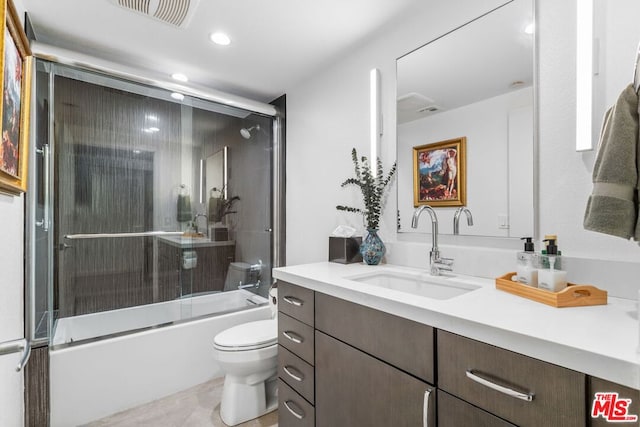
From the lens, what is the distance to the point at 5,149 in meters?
1.02

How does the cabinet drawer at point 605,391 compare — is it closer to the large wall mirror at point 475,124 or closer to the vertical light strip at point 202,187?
the large wall mirror at point 475,124

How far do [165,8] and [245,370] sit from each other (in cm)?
201

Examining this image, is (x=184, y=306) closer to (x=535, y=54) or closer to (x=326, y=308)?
(x=326, y=308)

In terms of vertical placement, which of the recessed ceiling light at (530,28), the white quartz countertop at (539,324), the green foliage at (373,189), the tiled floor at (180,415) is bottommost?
the tiled floor at (180,415)

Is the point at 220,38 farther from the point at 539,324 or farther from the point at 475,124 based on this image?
the point at 539,324

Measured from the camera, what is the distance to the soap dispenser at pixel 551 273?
99 centimetres

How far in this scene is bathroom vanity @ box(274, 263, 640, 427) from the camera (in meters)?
0.67

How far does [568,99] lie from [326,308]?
1.23 m

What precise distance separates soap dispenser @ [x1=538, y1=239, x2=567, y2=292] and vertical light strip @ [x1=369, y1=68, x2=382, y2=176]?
993mm

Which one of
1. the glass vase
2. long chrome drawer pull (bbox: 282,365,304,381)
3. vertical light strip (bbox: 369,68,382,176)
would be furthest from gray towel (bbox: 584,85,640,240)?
long chrome drawer pull (bbox: 282,365,304,381)

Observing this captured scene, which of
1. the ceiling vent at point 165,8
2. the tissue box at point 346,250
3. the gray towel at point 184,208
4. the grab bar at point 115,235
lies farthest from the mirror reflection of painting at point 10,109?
the tissue box at point 346,250

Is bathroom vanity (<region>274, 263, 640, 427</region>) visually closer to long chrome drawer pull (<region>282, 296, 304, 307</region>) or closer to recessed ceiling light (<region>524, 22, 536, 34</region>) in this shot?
long chrome drawer pull (<region>282, 296, 304, 307</region>)

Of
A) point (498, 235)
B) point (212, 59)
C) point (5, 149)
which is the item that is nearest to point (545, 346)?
point (498, 235)

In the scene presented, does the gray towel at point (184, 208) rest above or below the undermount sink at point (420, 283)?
above
